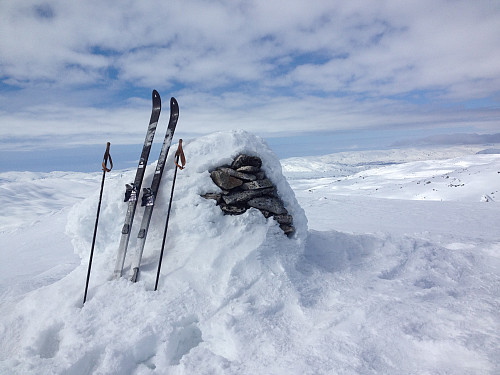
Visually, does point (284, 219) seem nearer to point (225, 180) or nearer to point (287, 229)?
point (287, 229)

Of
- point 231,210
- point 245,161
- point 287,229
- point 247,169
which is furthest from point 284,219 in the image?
point 245,161

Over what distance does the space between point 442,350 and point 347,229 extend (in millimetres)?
9473

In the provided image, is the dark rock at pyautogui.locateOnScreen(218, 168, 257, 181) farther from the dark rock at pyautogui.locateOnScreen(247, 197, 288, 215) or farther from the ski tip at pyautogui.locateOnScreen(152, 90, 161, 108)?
the ski tip at pyautogui.locateOnScreen(152, 90, 161, 108)

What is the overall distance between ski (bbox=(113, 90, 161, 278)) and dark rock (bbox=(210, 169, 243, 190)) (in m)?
1.71

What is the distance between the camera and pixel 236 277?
509 cm

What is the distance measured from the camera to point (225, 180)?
242 inches

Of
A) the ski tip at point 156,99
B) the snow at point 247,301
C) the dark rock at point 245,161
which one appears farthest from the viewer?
the ski tip at point 156,99

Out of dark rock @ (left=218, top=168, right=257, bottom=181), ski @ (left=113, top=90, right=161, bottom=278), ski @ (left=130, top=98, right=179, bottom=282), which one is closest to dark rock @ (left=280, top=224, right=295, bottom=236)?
dark rock @ (left=218, top=168, right=257, bottom=181)

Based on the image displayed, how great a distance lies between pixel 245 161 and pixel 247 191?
76 centimetres

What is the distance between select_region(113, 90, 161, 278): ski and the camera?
5418 millimetres

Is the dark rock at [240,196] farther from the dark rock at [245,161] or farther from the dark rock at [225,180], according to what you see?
the dark rock at [245,161]

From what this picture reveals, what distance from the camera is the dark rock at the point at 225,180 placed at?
615 cm

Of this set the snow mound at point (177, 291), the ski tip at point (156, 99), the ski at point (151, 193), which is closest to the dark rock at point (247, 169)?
the snow mound at point (177, 291)

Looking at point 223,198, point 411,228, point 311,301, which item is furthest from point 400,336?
point 411,228
